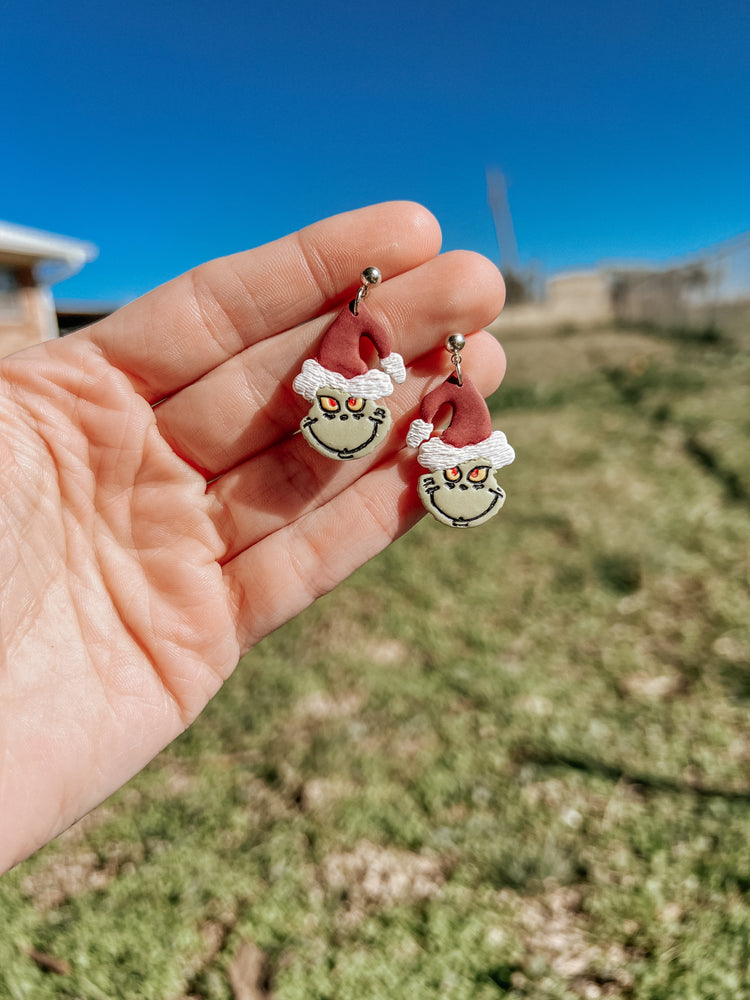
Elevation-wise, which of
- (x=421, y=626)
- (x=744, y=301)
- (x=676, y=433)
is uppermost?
(x=421, y=626)

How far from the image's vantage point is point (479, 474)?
7.80ft

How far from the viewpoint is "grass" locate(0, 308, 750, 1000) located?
2.24m

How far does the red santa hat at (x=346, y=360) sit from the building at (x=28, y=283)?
11646 millimetres

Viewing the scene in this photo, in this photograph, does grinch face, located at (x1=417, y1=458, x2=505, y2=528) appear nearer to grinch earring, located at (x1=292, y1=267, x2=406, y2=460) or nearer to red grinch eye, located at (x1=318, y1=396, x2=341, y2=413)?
grinch earring, located at (x1=292, y1=267, x2=406, y2=460)

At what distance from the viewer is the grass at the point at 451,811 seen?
2.24m

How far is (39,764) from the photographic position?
77.7 inches

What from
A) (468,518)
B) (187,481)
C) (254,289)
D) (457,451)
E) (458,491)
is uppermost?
(254,289)

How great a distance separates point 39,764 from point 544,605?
299 centimetres

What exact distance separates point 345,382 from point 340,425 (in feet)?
0.44

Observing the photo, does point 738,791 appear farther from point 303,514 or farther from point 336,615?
point 336,615

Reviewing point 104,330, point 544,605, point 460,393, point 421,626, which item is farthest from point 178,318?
point 544,605

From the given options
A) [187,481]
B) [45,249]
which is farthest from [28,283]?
[187,481]

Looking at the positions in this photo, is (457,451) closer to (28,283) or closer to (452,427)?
(452,427)

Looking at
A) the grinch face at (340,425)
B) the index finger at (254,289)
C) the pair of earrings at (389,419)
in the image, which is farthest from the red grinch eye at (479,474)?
the index finger at (254,289)
